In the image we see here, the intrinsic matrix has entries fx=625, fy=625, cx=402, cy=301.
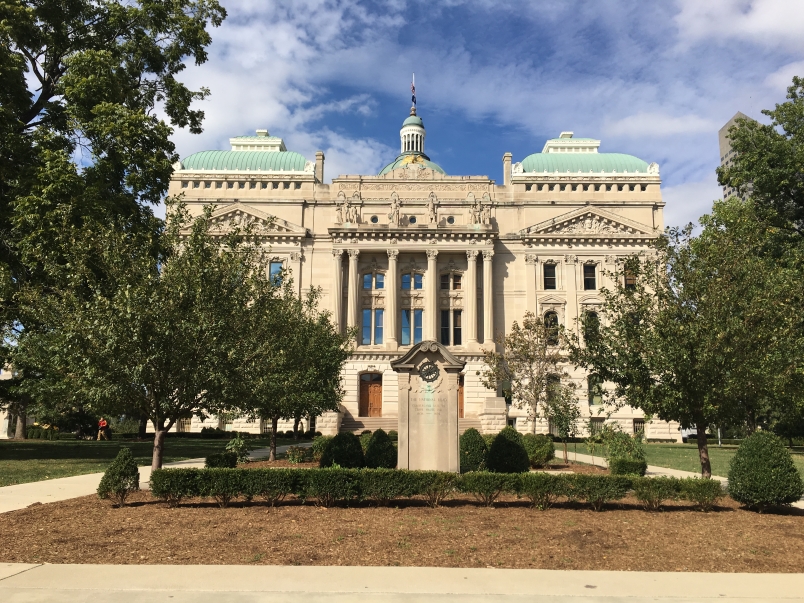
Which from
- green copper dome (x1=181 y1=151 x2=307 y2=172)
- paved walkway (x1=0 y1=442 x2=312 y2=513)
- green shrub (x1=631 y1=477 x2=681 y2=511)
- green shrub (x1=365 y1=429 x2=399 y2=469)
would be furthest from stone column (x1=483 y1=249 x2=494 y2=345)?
green shrub (x1=631 y1=477 x2=681 y2=511)

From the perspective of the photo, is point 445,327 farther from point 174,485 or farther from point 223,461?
point 174,485

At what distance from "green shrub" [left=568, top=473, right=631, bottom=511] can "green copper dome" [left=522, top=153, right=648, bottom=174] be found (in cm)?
4789

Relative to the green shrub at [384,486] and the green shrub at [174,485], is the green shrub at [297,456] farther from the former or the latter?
the green shrub at [384,486]

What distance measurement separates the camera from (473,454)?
69.2 ft

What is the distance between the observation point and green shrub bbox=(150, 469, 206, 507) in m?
12.9

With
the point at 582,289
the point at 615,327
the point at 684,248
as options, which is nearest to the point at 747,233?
the point at 684,248

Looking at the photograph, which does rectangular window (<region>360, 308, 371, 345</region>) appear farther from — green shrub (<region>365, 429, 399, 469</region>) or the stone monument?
the stone monument

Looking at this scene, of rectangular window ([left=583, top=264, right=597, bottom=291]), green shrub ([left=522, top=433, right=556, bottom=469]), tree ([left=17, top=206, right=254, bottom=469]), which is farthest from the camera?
rectangular window ([left=583, top=264, right=597, bottom=291])

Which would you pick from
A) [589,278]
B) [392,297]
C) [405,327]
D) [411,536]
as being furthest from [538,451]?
[589,278]

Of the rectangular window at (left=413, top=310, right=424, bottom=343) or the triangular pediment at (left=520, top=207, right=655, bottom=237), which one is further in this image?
the triangular pediment at (left=520, top=207, right=655, bottom=237)

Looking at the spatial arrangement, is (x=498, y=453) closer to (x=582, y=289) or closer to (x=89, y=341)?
(x=89, y=341)

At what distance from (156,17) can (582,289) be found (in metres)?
40.3

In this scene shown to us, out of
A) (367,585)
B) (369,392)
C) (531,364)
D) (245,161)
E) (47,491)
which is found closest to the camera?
(367,585)

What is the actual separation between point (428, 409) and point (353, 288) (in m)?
36.8
